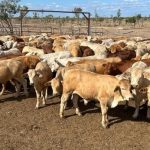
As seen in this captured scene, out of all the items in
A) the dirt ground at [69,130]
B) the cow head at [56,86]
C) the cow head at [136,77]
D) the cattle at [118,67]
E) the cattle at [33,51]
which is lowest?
the dirt ground at [69,130]

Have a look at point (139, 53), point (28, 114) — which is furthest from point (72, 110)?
point (139, 53)

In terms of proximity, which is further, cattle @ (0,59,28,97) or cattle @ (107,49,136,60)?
cattle @ (107,49,136,60)

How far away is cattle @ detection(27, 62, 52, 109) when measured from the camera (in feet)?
35.4

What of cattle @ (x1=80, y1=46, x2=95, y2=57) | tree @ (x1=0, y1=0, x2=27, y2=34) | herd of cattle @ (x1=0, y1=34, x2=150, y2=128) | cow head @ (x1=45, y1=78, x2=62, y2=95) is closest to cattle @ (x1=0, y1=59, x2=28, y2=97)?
herd of cattle @ (x1=0, y1=34, x2=150, y2=128)

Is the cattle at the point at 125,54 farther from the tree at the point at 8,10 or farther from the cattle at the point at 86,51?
the tree at the point at 8,10

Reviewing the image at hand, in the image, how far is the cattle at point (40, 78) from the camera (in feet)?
35.4

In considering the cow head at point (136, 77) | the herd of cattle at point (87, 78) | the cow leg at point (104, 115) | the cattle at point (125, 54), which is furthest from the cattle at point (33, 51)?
the cow leg at point (104, 115)

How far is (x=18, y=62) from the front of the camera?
1216 centimetres

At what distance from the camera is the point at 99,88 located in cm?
901

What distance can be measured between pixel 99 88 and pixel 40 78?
8.80 feet

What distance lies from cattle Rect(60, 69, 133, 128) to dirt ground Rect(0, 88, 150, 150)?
46 cm

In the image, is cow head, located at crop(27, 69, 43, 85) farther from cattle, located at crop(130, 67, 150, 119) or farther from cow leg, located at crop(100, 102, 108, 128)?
cattle, located at crop(130, 67, 150, 119)

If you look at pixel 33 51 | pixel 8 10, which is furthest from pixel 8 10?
pixel 33 51

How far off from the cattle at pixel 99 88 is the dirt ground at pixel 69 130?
1.50 ft
